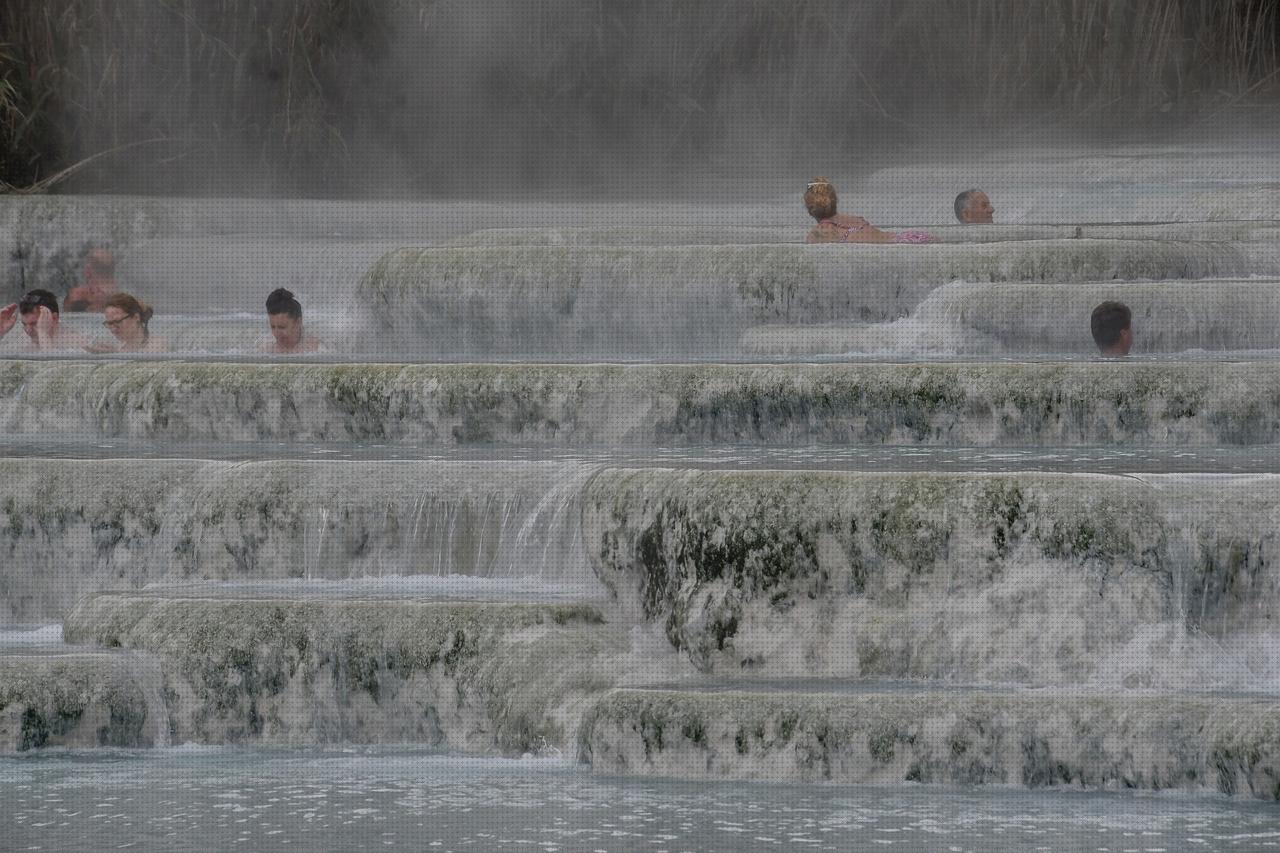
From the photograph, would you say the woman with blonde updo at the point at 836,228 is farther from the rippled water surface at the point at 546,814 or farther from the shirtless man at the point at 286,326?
the rippled water surface at the point at 546,814

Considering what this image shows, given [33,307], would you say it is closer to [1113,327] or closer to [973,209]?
[973,209]

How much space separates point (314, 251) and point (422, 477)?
546 cm

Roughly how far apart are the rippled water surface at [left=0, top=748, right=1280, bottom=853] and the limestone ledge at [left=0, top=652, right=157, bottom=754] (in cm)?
17

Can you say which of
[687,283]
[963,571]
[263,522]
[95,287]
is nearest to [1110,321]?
[687,283]

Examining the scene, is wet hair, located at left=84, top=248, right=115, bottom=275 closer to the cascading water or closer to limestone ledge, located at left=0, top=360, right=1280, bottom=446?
the cascading water

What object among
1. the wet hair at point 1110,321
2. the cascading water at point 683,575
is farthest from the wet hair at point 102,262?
the wet hair at point 1110,321

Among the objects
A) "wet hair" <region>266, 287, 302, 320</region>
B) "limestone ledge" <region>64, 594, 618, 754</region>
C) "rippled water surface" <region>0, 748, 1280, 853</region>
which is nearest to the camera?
"rippled water surface" <region>0, 748, 1280, 853</region>

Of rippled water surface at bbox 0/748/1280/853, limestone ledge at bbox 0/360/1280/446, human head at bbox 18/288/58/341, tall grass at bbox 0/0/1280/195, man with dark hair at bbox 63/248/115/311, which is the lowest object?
rippled water surface at bbox 0/748/1280/853

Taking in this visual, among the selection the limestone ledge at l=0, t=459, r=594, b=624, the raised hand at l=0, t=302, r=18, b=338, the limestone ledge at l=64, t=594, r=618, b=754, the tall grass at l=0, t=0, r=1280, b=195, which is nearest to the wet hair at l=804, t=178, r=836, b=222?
the raised hand at l=0, t=302, r=18, b=338

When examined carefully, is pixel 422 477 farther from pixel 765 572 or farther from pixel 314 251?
pixel 314 251

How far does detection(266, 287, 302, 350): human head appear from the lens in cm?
908

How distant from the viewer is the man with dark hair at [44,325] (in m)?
9.74

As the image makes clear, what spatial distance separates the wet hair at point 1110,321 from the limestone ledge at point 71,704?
3806 mm

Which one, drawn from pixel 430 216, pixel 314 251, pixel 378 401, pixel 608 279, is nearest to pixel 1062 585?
pixel 378 401
